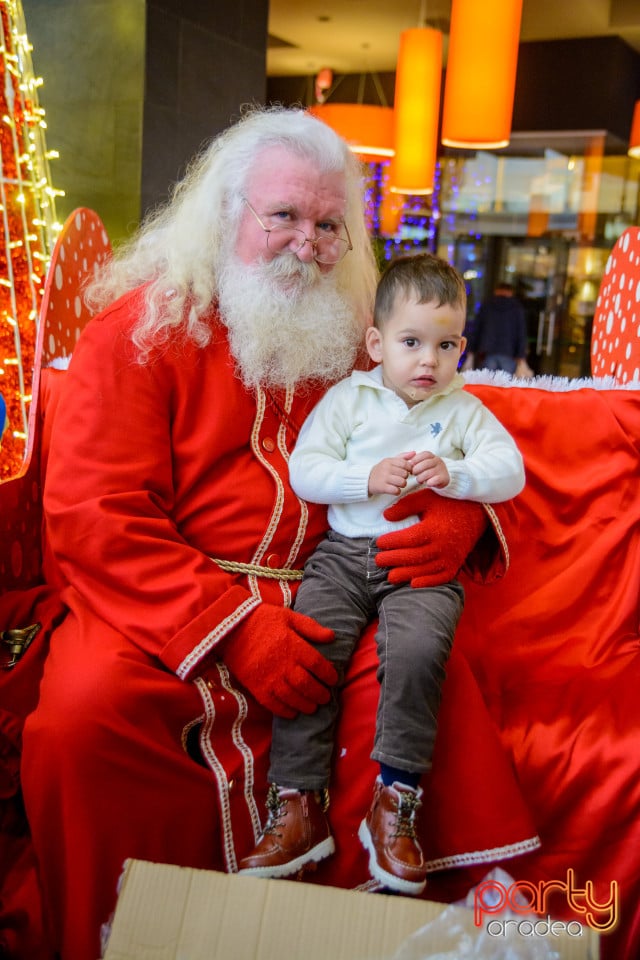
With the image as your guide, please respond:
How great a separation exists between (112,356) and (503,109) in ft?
10.7

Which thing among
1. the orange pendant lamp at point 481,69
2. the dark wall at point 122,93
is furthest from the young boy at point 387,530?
the dark wall at point 122,93

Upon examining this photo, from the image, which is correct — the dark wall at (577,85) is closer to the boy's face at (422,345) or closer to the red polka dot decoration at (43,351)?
the red polka dot decoration at (43,351)

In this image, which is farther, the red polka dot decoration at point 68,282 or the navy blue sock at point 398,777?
the red polka dot decoration at point 68,282

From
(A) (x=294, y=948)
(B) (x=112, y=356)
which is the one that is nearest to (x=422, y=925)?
(A) (x=294, y=948)

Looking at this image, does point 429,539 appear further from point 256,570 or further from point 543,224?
point 543,224

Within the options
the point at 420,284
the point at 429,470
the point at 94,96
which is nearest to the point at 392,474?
the point at 429,470

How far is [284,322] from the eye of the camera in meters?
2.02

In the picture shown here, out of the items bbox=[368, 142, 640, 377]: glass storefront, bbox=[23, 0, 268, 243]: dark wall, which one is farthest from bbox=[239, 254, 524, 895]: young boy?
bbox=[368, 142, 640, 377]: glass storefront

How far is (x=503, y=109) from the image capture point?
440 cm

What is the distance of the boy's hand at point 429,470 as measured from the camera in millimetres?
1718

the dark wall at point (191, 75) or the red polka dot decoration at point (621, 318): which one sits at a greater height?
the dark wall at point (191, 75)

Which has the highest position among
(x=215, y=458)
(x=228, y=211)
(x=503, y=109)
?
(x=503, y=109)

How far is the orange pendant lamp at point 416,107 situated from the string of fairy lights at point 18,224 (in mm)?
3363

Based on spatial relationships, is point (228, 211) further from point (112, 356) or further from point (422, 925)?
point (422, 925)
